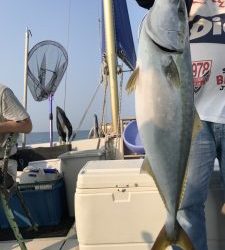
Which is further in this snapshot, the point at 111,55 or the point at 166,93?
the point at 111,55

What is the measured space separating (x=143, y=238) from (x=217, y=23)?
58.5 inches

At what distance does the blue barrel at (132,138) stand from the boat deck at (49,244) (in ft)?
5.42

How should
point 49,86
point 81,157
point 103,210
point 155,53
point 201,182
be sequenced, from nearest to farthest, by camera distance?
point 155,53, point 201,182, point 103,210, point 81,157, point 49,86

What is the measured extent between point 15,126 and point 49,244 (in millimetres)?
1153

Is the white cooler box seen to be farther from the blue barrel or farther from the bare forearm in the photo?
the blue barrel

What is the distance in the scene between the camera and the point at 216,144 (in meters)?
2.69

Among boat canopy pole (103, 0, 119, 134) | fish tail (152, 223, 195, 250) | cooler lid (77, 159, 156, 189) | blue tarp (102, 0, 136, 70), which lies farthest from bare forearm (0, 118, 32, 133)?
blue tarp (102, 0, 136, 70)

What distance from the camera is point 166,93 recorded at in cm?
208

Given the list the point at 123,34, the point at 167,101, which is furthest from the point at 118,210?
the point at 123,34

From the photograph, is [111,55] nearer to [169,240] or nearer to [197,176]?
[197,176]

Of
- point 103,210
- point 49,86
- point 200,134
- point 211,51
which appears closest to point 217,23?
point 211,51

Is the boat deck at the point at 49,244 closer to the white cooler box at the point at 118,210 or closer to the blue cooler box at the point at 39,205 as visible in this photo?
the blue cooler box at the point at 39,205

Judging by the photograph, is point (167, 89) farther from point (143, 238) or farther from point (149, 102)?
point (143, 238)

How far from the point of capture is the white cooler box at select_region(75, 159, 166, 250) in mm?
3168
